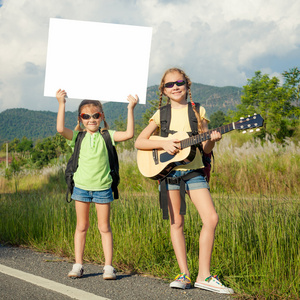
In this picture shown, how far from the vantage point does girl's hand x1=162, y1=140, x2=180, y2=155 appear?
387 centimetres

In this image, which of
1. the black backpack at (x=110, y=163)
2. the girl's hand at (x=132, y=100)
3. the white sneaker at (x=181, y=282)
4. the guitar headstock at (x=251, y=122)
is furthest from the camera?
the black backpack at (x=110, y=163)

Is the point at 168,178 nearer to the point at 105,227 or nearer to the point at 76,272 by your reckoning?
the point at 105,227

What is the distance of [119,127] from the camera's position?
4644cm

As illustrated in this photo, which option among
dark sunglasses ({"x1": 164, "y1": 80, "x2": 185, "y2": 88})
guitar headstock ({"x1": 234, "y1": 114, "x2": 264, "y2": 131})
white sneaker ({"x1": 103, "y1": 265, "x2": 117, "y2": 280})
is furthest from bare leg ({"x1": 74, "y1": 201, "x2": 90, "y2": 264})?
guitar headstock ({"x1": 234, "y1": 114, "x2": 264, "y2": 131})

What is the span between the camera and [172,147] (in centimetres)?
388

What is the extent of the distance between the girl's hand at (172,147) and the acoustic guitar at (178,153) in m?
0.03

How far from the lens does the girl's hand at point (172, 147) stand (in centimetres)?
387

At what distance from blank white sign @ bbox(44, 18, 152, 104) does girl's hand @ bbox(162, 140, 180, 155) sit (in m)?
0.50

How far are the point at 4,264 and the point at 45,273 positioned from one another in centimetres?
72

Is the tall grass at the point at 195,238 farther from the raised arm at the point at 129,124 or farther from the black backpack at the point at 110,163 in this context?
the raised arm at the point at 129,124

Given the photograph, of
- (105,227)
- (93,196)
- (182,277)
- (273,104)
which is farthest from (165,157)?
(273,104)

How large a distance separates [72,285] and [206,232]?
51.9 inches

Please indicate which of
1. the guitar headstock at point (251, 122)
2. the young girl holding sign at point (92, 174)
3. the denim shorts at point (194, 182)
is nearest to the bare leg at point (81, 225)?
the young girl holding sign at point (92, 174)

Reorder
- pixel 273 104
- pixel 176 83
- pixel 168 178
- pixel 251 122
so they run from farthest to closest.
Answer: pixel 273 104, pixel 176 83, pixel 168 178, pixel 251 122
